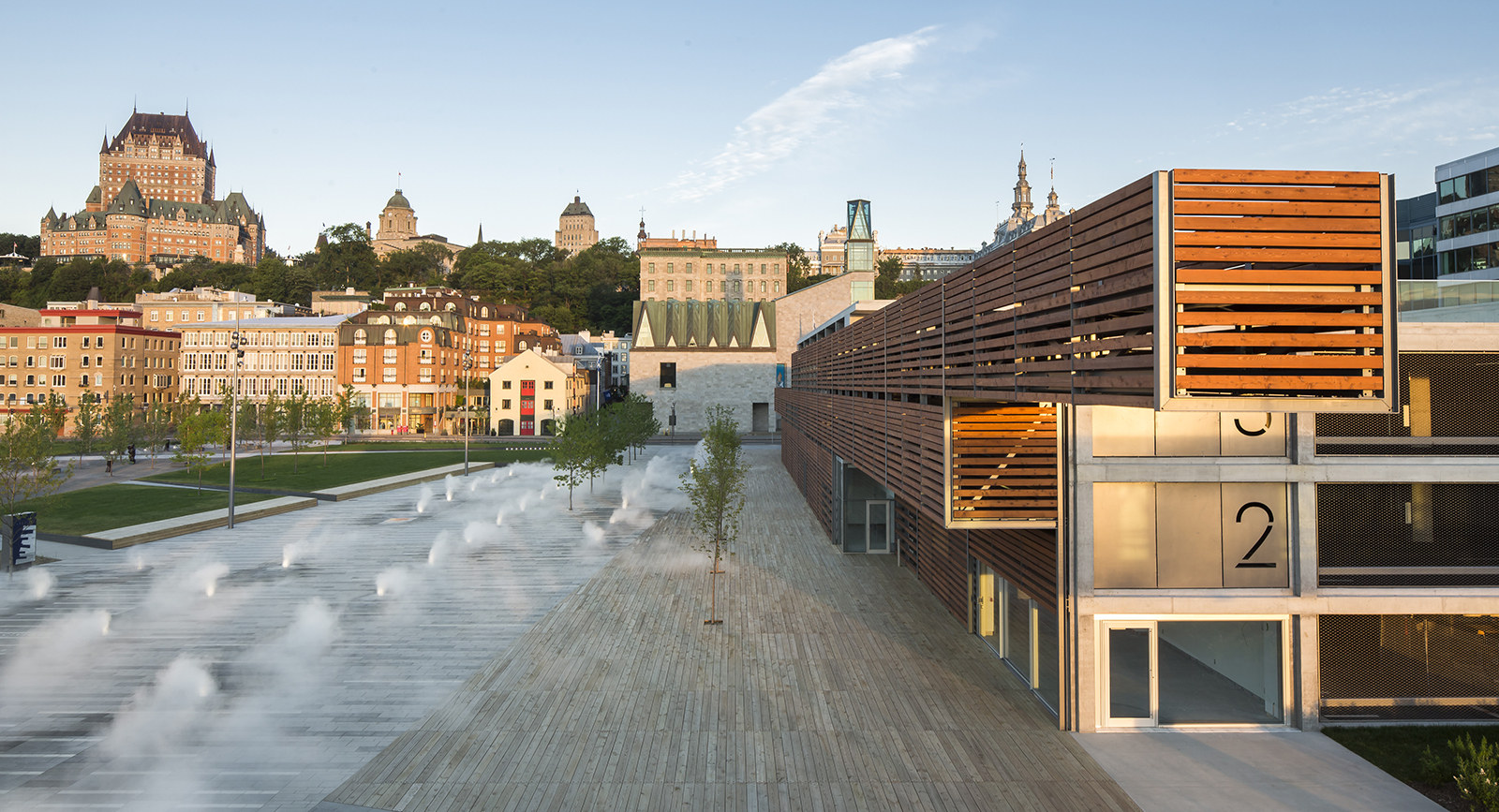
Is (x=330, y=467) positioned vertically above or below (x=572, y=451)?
below

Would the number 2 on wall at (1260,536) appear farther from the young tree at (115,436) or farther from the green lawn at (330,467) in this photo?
the young tree at (115,436)

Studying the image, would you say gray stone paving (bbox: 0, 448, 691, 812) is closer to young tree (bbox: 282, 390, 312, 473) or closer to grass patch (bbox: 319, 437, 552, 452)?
young tree (bbox: 282, 390, 312, 473)

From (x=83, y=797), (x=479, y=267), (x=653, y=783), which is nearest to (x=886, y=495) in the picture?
(x=653, y=783)

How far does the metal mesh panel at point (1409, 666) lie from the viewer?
35.9 ft

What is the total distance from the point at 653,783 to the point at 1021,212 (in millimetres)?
114840

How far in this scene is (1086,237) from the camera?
8.23 metres

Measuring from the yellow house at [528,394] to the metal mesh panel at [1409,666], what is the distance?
71.9 m

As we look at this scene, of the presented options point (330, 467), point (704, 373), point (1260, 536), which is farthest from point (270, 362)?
point (1260, 536)

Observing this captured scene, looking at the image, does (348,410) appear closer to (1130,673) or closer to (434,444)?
(434,444)

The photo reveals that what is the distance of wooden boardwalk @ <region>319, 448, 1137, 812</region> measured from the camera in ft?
29.7

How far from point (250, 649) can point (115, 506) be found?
23.8m

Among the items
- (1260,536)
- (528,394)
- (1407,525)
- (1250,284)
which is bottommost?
(1260,536)

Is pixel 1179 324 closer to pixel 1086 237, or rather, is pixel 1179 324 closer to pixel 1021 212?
pixel 1086 237

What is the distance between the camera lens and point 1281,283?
23.0 feet
